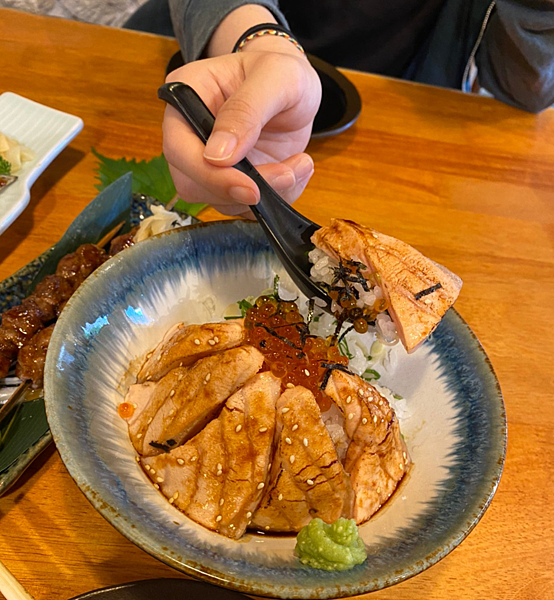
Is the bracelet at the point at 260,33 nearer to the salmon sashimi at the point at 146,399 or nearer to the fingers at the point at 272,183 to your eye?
the fingers at the point at 272,183

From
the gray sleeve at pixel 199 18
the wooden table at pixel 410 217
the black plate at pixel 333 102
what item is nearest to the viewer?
the wooden table at pixel 410 217

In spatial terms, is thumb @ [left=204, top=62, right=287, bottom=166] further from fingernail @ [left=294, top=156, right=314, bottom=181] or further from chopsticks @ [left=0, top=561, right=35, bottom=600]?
chopsticks @ [left=0, top=561, right=35, bottom=600]

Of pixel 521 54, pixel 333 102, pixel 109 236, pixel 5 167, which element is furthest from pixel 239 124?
pixel 521 54

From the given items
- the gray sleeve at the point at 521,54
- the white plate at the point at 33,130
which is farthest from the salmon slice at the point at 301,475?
the gray sleeve at the point at 521,54

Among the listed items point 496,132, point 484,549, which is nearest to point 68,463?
point 484,549

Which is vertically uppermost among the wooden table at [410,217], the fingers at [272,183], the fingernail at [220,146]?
the fingernail at [220,146]

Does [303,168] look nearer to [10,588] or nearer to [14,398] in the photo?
[14,398]

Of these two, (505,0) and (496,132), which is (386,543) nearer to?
(496,132)
